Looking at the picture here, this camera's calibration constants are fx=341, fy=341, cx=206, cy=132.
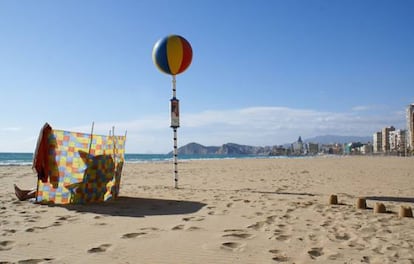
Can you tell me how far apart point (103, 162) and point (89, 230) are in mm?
2811

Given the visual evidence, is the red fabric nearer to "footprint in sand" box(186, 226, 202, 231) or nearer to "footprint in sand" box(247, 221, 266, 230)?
"footprint in sand" box(186, 226, 202, 231)

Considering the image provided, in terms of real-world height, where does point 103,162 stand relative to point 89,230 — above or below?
above

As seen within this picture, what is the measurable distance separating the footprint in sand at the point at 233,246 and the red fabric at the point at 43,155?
4.74m

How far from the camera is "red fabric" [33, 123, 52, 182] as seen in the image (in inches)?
281

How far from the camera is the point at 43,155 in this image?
724 cm

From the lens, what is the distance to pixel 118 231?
16.3 ft

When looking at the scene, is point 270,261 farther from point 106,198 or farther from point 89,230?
point 106,198

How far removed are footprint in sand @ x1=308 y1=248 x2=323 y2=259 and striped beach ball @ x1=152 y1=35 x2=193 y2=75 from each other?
25.2 feet

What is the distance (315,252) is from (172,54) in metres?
7.75

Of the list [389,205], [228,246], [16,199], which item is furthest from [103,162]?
[389,205]

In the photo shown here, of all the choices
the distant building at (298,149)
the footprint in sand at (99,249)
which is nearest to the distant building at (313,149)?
the distant building at (298,149)

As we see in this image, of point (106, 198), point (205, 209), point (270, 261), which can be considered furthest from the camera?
point (106, 198)

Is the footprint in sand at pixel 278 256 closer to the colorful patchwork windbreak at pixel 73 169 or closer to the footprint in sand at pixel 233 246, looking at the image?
the footprint in sand at pixel 233 246

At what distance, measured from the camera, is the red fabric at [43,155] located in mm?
7133
